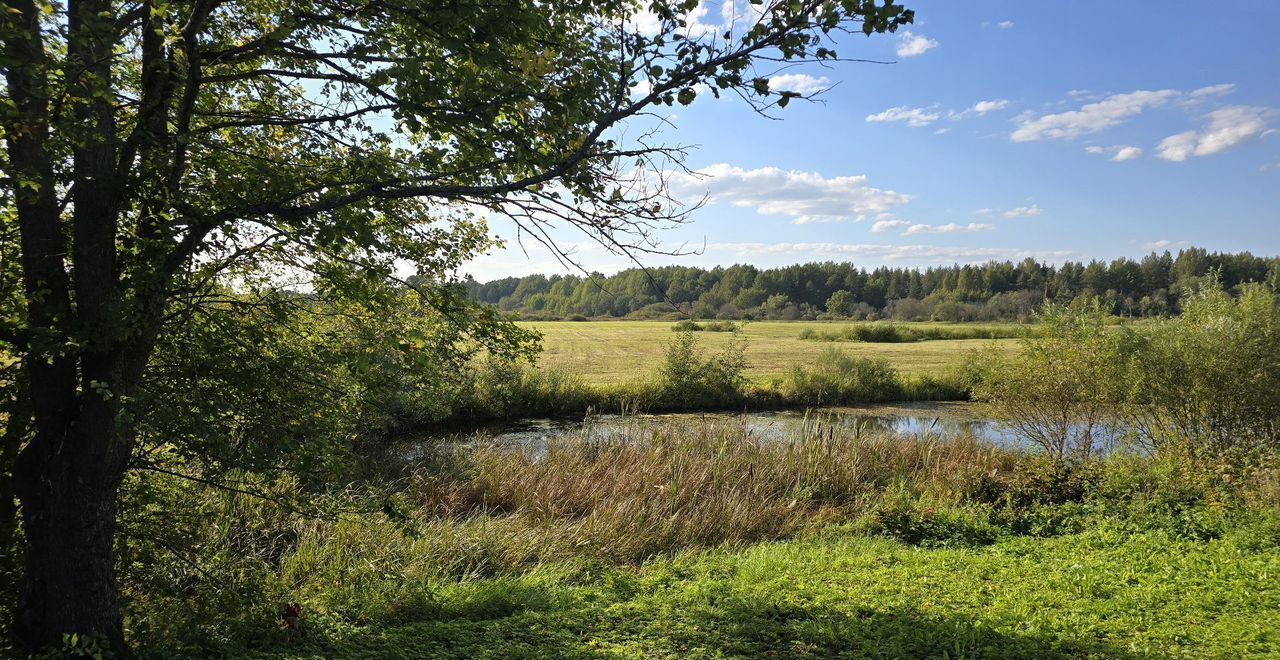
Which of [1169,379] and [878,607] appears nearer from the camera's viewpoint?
[878,607]

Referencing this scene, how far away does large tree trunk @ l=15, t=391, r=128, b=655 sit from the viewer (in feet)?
14.2

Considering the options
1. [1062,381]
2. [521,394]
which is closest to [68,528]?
[1062,381]

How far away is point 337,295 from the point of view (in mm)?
4914

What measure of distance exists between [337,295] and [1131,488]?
11408 mm

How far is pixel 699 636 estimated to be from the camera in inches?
212

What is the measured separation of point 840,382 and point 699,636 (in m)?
25.1

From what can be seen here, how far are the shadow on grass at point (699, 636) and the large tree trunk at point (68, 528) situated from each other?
1.19 m

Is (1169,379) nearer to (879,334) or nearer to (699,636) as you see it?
(699,636)

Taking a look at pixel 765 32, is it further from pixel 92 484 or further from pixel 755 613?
pixel 92 484

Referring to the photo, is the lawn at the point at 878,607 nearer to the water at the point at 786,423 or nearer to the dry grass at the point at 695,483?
the dry grass at the point at 695,483

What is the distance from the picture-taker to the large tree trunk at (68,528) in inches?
170

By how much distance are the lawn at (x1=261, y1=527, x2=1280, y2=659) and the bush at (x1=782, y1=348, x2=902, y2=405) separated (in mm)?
20380

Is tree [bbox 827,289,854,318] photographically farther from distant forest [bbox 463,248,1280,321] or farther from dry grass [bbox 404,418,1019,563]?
dry grass [bbox 404,418,1019,563]

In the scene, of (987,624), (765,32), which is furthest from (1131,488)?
(765,32)
